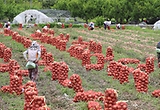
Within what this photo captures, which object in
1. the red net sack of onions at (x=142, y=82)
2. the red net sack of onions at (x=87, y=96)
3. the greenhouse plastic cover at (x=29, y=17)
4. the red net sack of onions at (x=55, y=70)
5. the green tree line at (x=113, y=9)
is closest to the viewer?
the red net sack of onions at (x=87, y=96)

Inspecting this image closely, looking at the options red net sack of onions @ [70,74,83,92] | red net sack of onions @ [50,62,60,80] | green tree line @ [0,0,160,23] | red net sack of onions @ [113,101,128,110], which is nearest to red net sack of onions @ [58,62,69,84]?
red net sack of onions @ [50,62,60,80]

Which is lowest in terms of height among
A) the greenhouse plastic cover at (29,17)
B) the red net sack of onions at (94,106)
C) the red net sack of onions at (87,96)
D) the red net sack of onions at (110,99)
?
the greenhouse plastic cover at (29,17)

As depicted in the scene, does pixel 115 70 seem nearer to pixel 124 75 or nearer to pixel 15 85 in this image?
pixel 124 75

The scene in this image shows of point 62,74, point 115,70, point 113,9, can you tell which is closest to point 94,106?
point 62,74

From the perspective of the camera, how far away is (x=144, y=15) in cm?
5153

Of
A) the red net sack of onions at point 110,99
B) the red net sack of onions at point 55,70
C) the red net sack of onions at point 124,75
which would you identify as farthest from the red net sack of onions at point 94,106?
the red net sack of onions at point 55,70

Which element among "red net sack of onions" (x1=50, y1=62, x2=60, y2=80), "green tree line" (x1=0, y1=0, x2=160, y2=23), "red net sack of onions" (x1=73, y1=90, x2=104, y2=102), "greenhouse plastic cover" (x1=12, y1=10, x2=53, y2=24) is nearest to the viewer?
"red net sack of onions" (x1=73, y1=90, x2=104, y2=102)

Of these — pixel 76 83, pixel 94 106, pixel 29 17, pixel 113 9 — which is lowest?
pixel 29 17

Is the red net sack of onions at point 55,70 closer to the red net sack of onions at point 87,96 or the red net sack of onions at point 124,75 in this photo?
the red net sack of onions at point 124,75

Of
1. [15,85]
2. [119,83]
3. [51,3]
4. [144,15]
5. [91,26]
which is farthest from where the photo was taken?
[51,3]

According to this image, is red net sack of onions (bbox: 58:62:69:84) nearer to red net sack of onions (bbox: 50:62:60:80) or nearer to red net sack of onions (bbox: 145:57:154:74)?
red net sack of onions (bbox: 50:62:60:80)

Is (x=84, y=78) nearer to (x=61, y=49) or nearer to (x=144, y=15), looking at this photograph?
(x=61, y=49)

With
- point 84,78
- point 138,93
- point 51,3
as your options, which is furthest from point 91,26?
point 51,3

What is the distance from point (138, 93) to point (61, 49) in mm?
10549
